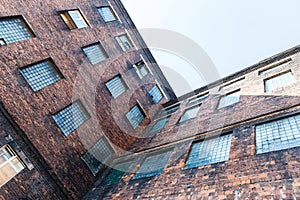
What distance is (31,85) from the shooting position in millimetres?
10711

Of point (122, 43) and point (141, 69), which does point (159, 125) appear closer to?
point (141, 69)

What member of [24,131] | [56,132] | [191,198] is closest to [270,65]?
[191,198]

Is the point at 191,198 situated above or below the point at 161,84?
Result: below

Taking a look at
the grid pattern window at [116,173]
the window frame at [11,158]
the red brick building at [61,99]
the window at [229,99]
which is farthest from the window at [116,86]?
the window frame at [11,158]

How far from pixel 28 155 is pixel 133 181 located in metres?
4.58

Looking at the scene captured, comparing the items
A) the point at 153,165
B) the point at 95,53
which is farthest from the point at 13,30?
the point at 153,165

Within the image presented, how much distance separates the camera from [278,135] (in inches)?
319

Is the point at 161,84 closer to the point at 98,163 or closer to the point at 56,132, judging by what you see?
the point at 98,163

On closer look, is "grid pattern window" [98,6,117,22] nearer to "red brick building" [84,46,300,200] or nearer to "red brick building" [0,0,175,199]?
"red brick building" [0,0,175,199]

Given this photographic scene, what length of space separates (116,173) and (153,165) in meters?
2.55

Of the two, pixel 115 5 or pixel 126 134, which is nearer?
pixel 126 134

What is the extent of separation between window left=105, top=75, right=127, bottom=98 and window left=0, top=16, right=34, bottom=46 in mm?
5716

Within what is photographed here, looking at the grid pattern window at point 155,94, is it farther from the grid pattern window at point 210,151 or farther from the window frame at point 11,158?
the window frame at point 11,158

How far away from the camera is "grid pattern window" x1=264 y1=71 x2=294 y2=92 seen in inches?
465
